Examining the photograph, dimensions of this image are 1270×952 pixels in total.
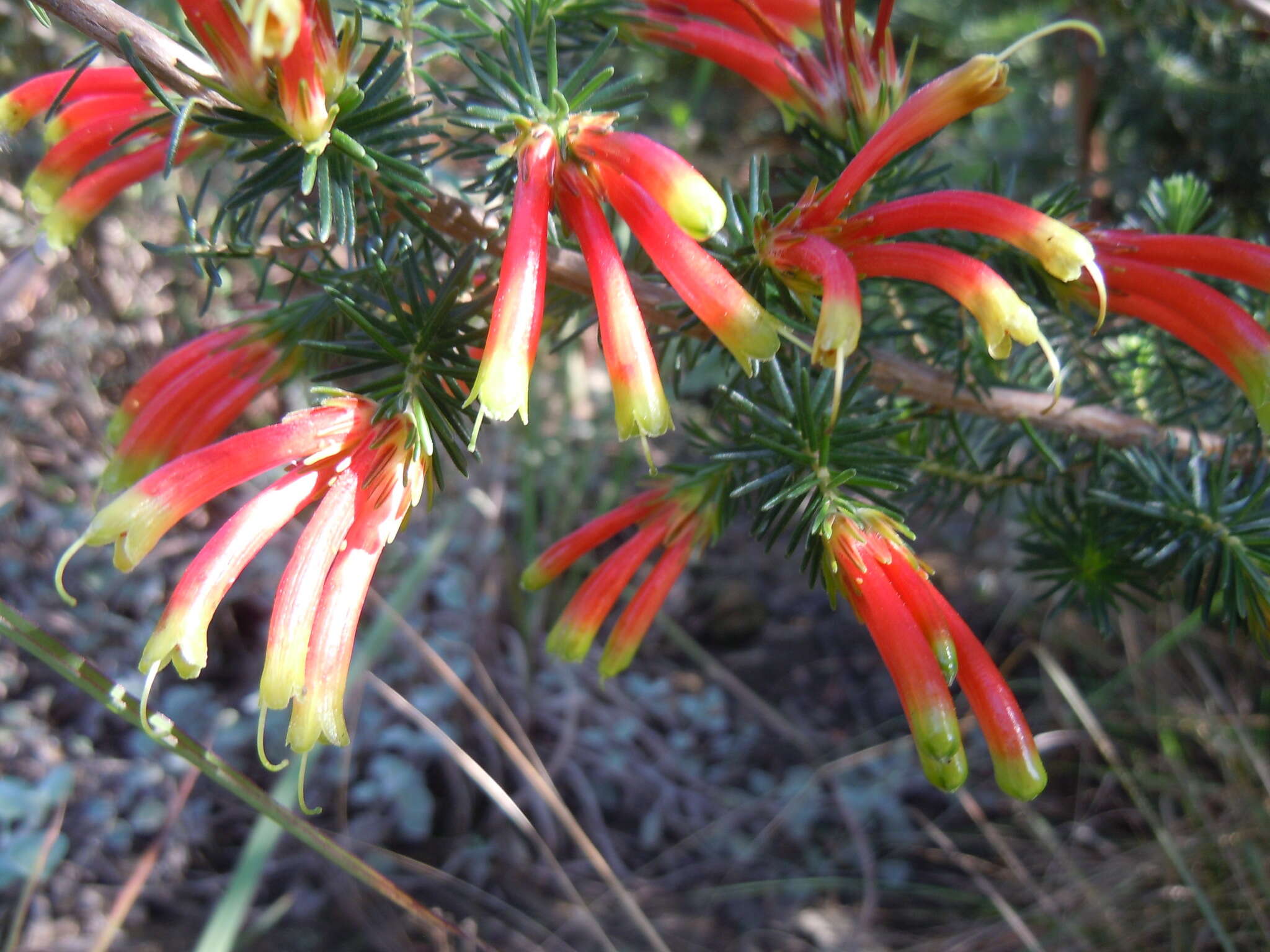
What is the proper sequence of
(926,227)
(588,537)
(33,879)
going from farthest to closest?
(33,879), (588,537), (926,227)

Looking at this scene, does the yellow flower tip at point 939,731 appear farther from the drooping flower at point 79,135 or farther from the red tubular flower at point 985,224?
the drooping flower at point 79,135

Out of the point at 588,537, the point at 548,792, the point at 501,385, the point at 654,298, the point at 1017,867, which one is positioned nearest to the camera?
the point at 501,385

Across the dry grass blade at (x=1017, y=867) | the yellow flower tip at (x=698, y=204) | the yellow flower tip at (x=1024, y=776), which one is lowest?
the dry grass blade at (x=1017, y=867)

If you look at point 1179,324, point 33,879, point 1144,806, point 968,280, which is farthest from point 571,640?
point 1144,806

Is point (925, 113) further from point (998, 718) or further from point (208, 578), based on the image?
point (208, 578)

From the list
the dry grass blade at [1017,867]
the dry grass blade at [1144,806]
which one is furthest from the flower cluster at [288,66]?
the dry grass blade at [1017,867]

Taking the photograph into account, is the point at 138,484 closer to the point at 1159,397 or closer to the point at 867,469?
the point at 867,469

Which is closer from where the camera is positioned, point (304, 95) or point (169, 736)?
point (304, 95)
